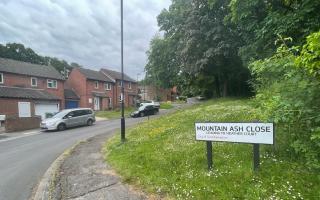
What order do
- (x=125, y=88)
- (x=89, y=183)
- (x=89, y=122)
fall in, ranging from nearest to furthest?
(x=89, y=183)
(x=89, y=122)
(x=125, y=88)

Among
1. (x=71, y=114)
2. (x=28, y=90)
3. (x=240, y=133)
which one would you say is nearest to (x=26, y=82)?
(x=28, y=90)

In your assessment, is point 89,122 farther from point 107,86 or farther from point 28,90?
point 107,86

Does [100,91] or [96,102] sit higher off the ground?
[100,91]

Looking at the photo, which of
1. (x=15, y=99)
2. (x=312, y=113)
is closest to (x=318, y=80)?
(x=312, y=113)

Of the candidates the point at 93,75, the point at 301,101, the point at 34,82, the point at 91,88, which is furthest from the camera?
the point at 93,75

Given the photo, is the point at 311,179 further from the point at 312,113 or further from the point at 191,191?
the point at 191,191

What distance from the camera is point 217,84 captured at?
117 ft

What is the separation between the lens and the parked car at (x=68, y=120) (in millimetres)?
27172

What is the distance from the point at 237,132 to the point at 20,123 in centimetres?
2726

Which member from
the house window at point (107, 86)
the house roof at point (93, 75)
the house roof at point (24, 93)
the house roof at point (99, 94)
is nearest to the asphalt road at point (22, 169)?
the house roof at point (24, 93)

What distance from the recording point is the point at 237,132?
672 centimetres

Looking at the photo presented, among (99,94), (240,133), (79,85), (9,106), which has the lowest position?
(9,106)

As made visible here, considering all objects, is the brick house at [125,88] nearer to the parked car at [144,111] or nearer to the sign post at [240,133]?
the parked car at [144,111]

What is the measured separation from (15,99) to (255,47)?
2645 cm
